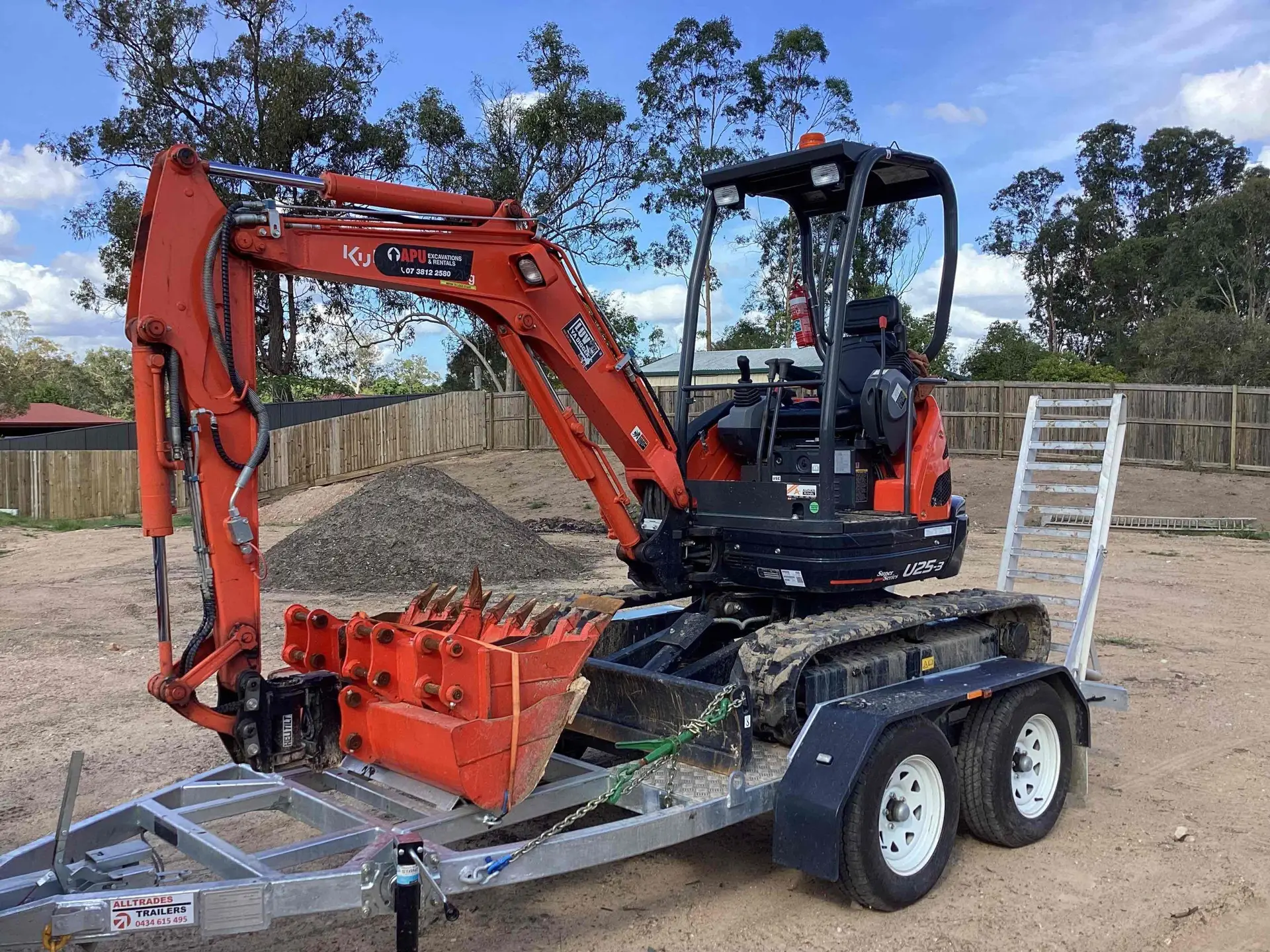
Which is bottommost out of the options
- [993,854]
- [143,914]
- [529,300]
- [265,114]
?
[993,854]

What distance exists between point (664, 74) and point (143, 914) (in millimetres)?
39196

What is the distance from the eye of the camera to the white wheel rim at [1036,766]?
568 centimetres

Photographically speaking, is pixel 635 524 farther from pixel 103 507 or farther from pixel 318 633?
pixel 103 507

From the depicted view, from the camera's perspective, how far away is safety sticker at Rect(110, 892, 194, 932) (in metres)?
3.45

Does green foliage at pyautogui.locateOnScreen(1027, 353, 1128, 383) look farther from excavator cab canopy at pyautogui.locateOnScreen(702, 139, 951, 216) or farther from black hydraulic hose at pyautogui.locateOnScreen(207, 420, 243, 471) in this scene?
black hydraulic hose at pyautogui.locateOnScreen(207, 420, 243, 471)

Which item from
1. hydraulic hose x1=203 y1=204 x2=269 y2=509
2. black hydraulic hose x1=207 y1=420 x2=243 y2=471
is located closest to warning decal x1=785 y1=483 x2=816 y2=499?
hydraulic hose x1=203 y1=204 x2=269 y2=509

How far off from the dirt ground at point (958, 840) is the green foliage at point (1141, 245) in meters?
31.2

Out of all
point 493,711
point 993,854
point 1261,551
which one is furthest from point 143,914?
point 1261,551

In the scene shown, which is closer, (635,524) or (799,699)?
(799,699)

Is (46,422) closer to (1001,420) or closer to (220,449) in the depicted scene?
(1001,420)

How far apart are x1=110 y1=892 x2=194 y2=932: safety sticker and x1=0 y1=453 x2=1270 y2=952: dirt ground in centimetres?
117

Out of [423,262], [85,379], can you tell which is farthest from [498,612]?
[85,379]

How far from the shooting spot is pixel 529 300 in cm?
533

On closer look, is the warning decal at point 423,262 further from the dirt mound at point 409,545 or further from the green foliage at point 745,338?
the green foliage at point 745,338
